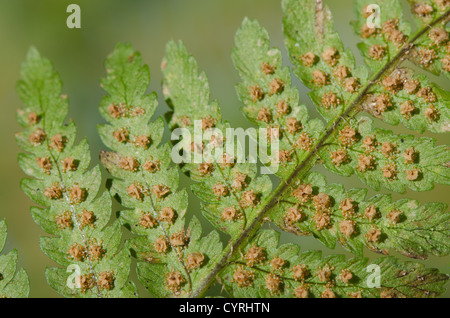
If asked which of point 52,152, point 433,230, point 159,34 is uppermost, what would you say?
point 159,34

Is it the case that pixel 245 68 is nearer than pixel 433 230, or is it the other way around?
pixel 433 230

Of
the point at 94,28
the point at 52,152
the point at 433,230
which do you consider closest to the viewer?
the point at 433,230

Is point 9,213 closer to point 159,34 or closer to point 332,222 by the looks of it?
point 159,34

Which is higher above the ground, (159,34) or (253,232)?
(159,34)

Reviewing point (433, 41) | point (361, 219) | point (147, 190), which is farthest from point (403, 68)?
point (147, 190)

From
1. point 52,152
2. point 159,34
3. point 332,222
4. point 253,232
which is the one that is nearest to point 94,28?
point 159,34

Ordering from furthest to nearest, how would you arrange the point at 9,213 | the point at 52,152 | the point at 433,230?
1. the point at 9,213
2. the point at 52,152
3. the point at 433,230

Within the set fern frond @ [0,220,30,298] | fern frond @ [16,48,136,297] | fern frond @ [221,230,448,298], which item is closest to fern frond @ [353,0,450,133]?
fern frond @ [221,230,448,298]
